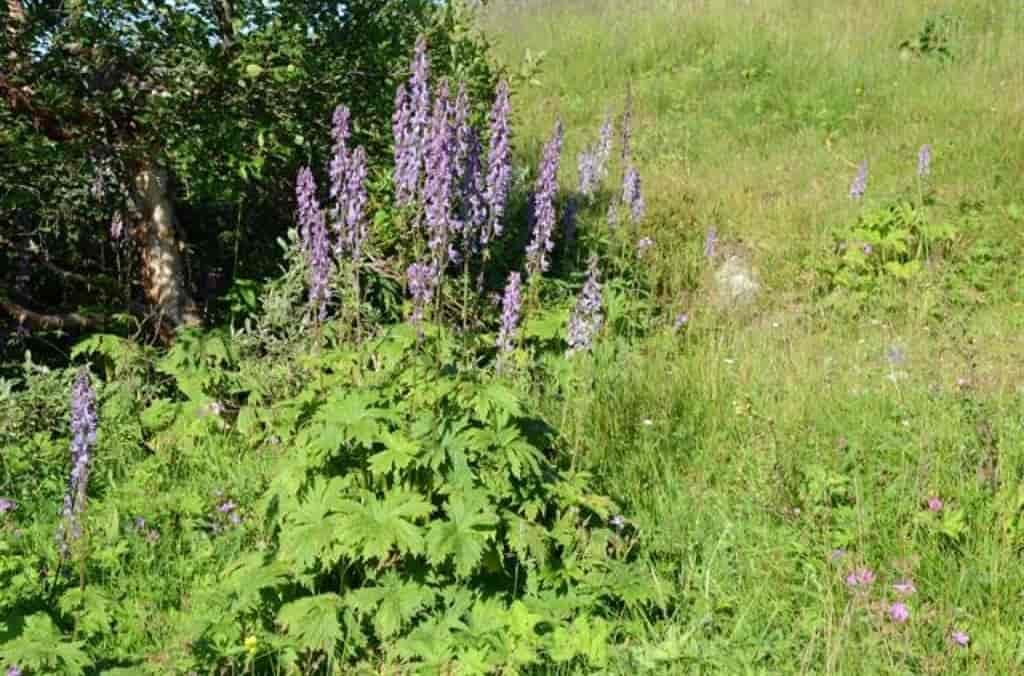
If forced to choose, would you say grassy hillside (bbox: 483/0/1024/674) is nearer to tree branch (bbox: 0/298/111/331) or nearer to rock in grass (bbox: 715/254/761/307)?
rock in grass (bbox: 715/254/761/307)

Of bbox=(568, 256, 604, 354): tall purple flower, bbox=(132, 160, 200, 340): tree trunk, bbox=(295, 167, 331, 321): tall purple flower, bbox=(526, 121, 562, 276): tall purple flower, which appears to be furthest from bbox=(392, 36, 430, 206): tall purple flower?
bbox=(132, 160, 200, 340): tree trunk

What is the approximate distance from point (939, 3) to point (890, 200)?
6.50 m

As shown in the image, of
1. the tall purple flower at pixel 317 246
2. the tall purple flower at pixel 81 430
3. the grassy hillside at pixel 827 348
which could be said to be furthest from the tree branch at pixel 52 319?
the grassy hillside at pixel 827 348

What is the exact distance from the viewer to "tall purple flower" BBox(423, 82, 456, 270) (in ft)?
9.73

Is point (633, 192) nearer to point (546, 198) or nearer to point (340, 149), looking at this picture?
point (546, 198)

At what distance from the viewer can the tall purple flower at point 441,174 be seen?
9.73 ft

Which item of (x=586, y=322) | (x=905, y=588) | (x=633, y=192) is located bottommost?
(x=905, y=588)

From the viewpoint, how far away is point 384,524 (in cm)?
247

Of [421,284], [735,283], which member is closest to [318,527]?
[421,284]

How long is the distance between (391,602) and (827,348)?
10.9 feet

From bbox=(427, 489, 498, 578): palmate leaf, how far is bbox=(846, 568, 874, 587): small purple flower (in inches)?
43.5

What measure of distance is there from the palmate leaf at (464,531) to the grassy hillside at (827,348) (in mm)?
565

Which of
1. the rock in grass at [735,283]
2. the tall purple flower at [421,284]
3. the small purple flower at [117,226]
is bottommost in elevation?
the tall purple flower at [421,284]

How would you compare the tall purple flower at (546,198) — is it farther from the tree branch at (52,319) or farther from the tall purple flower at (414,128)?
the tree branch at (52,319)
